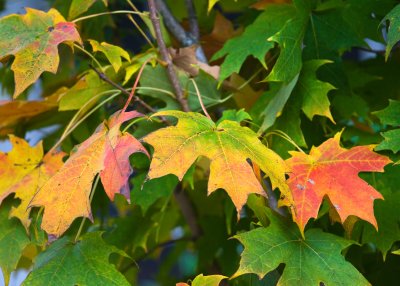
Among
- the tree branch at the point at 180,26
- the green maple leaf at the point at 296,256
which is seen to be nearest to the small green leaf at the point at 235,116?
the green maple leaf at the point at 296,256

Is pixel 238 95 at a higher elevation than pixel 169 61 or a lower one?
lower

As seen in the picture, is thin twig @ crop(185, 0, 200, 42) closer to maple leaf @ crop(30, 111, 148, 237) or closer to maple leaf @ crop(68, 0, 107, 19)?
maple leaf @ crop(68, 0, 107, 19)

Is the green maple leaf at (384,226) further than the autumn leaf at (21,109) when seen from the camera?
No

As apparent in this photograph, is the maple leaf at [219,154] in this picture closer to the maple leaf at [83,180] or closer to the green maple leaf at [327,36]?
the maple leaf at [83,180]

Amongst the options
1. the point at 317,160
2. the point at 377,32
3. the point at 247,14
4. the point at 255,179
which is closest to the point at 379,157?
the point at 317,160

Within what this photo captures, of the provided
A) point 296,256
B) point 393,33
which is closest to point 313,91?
point 393,33

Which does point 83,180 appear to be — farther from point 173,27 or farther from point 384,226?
point 173,27

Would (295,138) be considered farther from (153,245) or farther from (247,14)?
(153,245)
